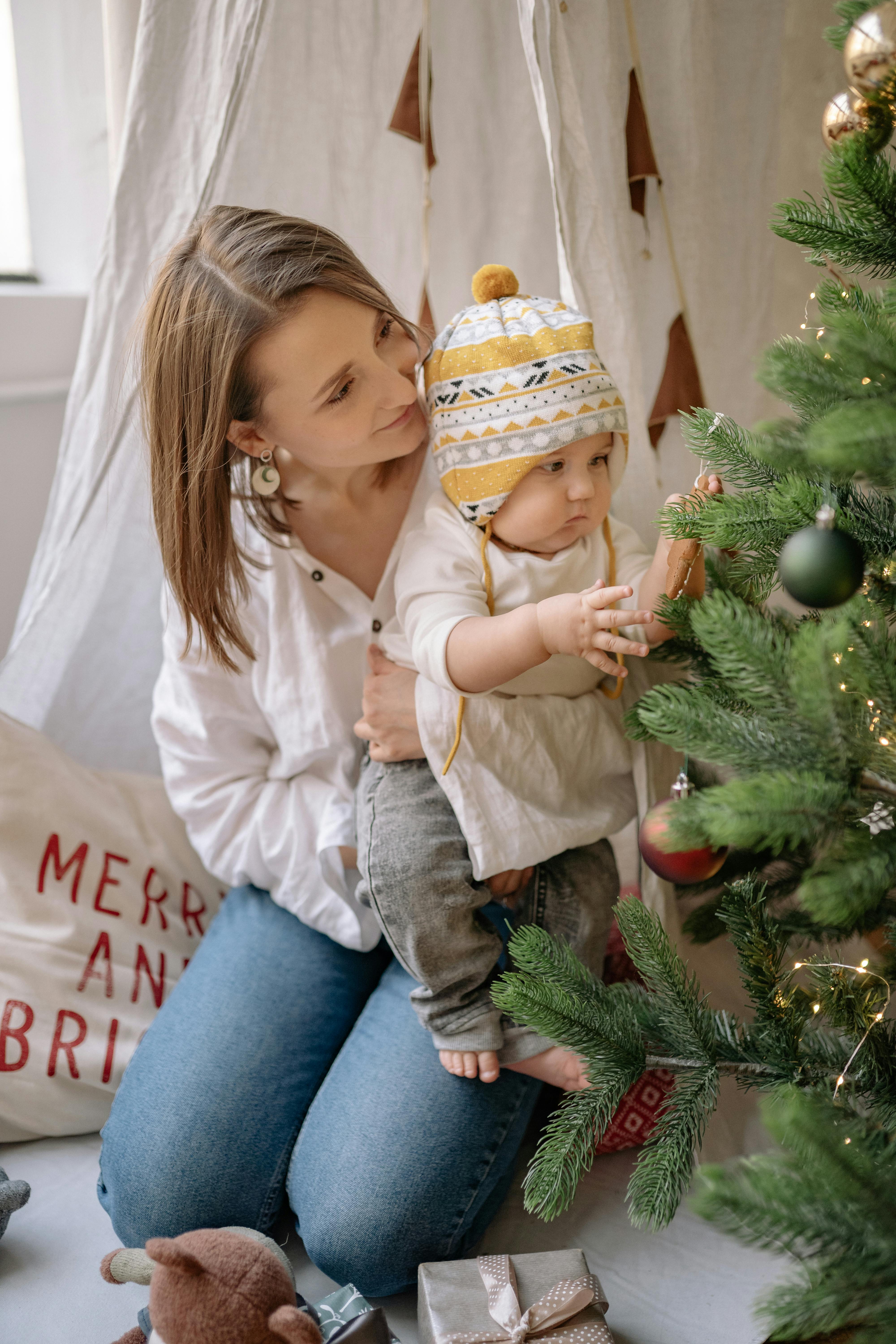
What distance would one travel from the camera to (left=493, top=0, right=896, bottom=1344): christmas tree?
447 mm

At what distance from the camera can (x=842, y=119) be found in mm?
576

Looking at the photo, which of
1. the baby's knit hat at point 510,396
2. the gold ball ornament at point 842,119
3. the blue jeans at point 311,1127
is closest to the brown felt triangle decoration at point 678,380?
the baby's knit hat at point 510,396

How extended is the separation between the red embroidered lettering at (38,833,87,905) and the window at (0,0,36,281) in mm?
866

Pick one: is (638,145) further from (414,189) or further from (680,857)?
(680,857)

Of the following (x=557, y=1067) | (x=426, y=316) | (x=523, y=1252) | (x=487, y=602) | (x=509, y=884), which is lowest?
(x=523, y=1252)

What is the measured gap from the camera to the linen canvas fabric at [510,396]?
0.82m

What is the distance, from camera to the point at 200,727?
3.67 feet

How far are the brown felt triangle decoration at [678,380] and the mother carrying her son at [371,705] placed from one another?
0.25 m

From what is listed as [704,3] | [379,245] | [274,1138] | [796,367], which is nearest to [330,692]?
[274,1138]

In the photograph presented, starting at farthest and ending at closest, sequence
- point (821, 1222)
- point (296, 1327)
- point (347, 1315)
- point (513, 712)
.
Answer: point (513, 712) → point (347, 1315) → point (296, 1327) → point (821, 1222)

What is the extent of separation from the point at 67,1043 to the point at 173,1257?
0.42 meters

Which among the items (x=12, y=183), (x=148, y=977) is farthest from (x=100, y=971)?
(x=12, y=183)

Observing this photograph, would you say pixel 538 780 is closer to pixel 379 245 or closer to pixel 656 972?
pixel 656 972

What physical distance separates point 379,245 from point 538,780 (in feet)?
2.36
